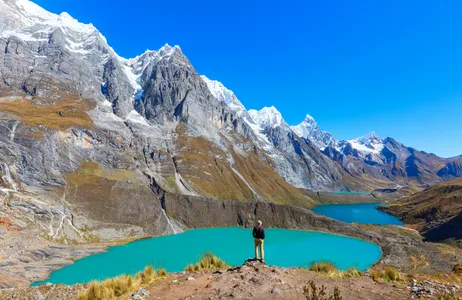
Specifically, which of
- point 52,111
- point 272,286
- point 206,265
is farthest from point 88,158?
point 272,286

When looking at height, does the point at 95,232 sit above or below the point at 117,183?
below

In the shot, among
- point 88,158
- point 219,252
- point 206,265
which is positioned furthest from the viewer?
point 88,158

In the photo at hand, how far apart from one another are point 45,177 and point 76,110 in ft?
221

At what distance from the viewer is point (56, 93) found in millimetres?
166875

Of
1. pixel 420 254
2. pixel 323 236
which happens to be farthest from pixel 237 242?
pixel 420 254

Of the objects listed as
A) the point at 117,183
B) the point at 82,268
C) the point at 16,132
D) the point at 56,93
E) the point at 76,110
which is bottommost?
the point at 82,268

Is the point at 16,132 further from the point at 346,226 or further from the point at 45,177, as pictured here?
the point at 346,226

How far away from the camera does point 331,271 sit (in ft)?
53.3

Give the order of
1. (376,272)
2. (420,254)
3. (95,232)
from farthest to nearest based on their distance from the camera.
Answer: (95,232)
(420,254)
(376,272)

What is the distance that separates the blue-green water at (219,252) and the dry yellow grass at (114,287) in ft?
131

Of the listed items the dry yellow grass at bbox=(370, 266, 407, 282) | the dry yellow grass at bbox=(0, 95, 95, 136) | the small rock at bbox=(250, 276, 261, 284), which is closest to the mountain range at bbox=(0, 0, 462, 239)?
the dry yellow grass at bbox=(0, 95, 95, 136)

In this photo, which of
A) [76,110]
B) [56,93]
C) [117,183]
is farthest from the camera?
[56,93]

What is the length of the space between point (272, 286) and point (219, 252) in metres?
71.0

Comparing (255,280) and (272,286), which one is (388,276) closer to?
(272,286)
